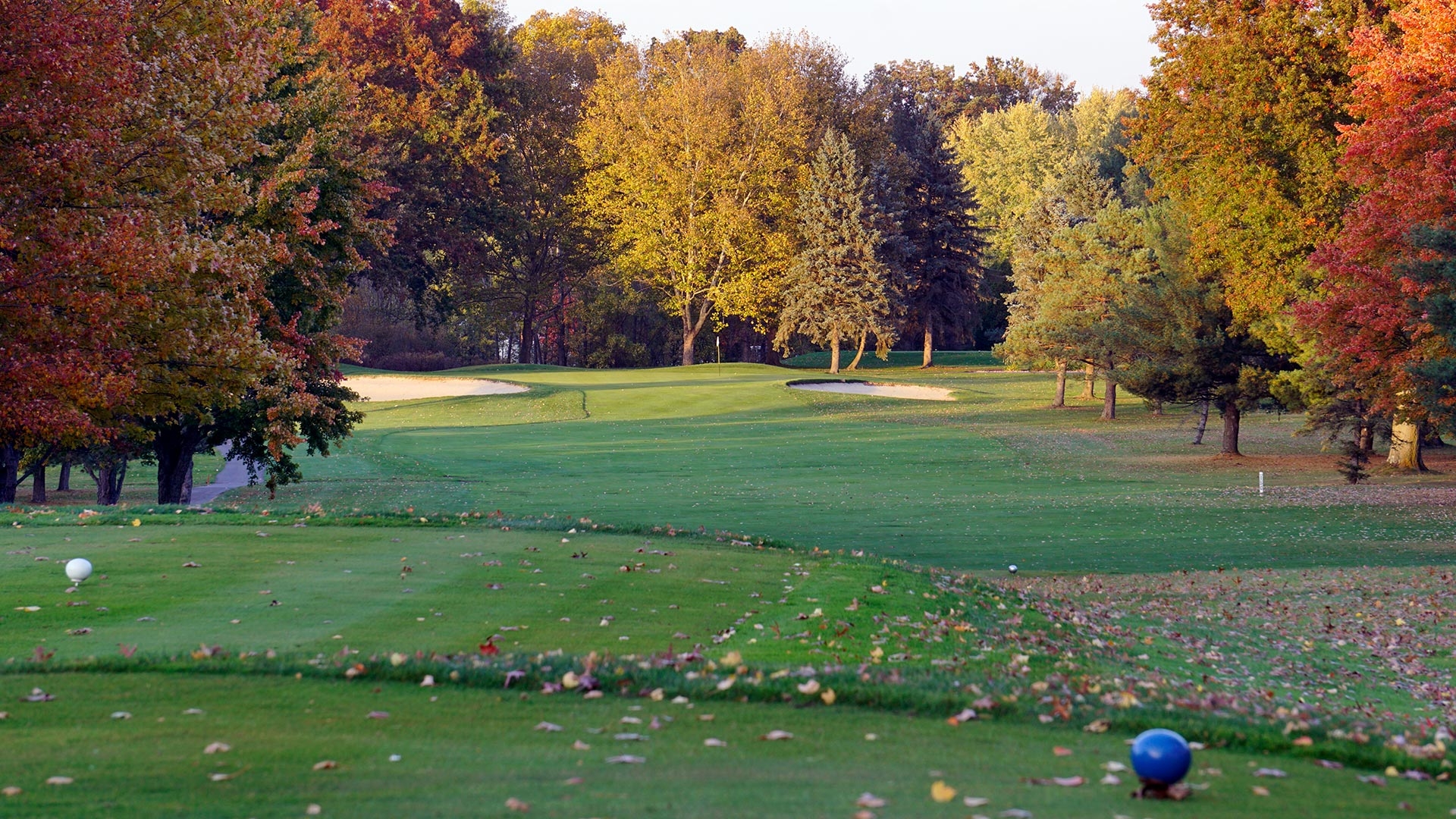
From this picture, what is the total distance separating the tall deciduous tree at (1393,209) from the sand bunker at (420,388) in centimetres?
3054

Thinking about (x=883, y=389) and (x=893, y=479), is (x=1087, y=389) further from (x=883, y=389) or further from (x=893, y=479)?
(x=893, y=479)

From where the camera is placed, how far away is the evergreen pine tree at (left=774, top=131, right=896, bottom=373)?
59250mm

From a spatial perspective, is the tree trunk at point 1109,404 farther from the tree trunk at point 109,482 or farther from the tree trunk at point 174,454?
the tree trunk at point 174,454

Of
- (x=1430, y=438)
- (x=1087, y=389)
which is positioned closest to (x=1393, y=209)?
(x=1430, y=438)

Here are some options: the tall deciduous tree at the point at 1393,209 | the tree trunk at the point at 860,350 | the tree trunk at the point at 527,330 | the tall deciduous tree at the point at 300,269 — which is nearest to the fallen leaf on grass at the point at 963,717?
the tall deciduous tree at the point at 300,269

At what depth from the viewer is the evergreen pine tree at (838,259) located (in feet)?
194

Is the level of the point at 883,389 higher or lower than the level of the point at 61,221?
lower

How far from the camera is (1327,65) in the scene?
27047mm

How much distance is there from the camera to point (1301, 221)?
27203 mm

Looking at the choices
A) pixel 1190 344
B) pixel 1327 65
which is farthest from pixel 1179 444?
pixel 1327 65

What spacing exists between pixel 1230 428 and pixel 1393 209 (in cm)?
1163

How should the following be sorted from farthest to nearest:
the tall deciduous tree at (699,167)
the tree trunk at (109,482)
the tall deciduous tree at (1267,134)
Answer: the tall deciduous tree at (699,167) → the tall deciduous tree at (1267,134) → the tree trunk at (109,482)

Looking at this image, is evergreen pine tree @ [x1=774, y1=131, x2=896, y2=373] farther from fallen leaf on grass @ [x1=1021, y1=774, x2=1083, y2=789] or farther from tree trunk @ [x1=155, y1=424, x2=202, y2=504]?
fallen leaf on grass @ [x1=1021, y1=774, x2=1083, y2=789]

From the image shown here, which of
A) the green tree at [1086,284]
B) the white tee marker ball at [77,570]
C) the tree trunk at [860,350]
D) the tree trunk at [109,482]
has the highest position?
the green tree at [1086,284]
